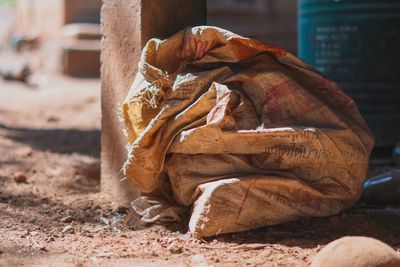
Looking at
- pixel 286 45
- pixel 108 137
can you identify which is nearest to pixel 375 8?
pixel 108 137

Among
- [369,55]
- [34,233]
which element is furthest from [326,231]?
[369,55]

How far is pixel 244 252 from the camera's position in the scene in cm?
225

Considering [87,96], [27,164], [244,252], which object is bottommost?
[87,96]

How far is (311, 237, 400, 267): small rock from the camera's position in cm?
187

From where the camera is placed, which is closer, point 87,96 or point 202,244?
point 202,244

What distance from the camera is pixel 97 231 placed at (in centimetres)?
254

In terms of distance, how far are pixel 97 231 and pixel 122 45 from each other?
0.86 m

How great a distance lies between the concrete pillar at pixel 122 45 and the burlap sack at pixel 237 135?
218mm

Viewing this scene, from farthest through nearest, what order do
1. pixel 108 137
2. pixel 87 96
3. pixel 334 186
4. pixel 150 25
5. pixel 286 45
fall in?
pixel 286 45 → pixel 87 96 → pixel 108 137 → pixel 150 25 → pixel 334 186

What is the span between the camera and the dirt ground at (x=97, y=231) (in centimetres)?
217

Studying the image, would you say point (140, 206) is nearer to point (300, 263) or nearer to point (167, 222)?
point (167, 222)

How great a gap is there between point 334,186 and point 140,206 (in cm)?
76

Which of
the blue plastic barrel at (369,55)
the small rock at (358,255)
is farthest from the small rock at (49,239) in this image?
the blue plastic barrel at (369,55)

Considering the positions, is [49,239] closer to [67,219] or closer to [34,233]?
[34,233]
